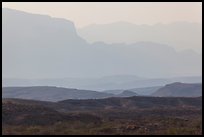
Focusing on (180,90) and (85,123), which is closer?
(85,123)

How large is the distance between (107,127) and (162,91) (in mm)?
75247

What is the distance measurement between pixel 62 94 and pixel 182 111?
57982 mm

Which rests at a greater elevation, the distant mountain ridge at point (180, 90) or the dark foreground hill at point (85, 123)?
the distant mountain ridge at point (180, 90)

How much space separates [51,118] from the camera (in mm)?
32344

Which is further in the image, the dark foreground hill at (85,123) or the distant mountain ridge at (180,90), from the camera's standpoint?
the distant mountain ridge at (180,90)

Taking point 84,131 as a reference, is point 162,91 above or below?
above

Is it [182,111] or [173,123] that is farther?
[182,111]

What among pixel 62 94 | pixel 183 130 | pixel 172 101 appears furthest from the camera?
pixel 62 94

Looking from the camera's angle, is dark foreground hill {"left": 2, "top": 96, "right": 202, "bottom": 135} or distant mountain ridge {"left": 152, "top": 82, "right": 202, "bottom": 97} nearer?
dark foreground hill {"left": 2, "top": 96, "right": 202, "bottom": 135}

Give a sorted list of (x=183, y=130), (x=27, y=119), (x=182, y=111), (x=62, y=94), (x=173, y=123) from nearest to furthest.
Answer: (x=183, y=130) < (x=173, y=123) < (x=27, y=119) < (x=182, y=111) < (x=62, y=94)

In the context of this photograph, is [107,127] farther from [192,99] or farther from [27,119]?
[192,99]

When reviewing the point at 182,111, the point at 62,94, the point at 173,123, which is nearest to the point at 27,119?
the point at 173,123

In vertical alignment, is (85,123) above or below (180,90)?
below

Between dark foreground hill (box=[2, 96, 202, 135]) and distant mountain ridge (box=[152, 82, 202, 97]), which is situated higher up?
distant mountain ridge (box=[152, 82, 202, 97])
